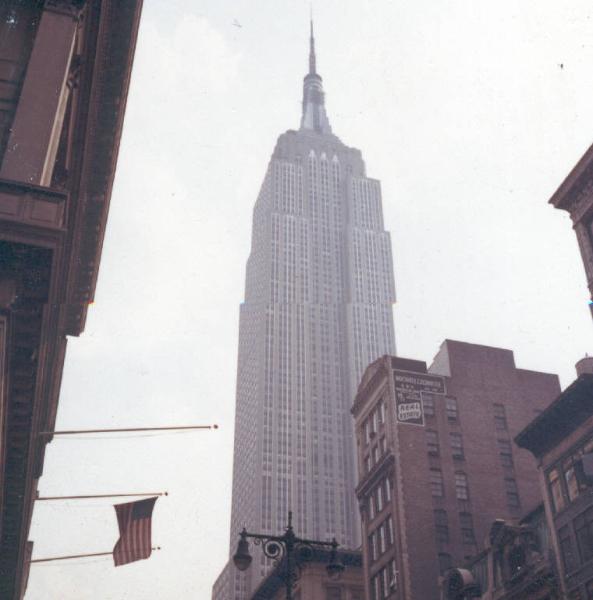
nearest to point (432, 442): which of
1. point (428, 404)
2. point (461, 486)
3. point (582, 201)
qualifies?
point (428, 404)

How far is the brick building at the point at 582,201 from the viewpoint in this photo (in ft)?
132

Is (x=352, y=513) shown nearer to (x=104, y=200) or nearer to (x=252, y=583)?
(x=252, y=583)

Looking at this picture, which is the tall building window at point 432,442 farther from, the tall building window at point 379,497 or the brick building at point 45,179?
the brick building at point 45,179

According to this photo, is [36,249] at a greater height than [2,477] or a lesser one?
greater

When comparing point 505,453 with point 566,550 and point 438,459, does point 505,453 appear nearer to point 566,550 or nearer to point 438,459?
point 438,459

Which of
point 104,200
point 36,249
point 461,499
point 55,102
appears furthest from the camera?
point 461,499

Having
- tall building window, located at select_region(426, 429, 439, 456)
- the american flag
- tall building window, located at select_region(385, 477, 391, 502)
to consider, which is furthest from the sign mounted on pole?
the american flag

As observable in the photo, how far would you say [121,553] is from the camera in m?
26.2

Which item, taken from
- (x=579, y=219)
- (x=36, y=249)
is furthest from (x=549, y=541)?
(x=36, y=249)

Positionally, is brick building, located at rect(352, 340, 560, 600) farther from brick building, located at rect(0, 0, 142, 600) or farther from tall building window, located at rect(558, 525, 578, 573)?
brick building, located at rect(0, 0, 142, 600)

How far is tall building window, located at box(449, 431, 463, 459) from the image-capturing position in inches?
2772

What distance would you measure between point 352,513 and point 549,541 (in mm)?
146771

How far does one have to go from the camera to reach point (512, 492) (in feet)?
231

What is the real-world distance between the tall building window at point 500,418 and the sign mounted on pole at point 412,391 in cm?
580
